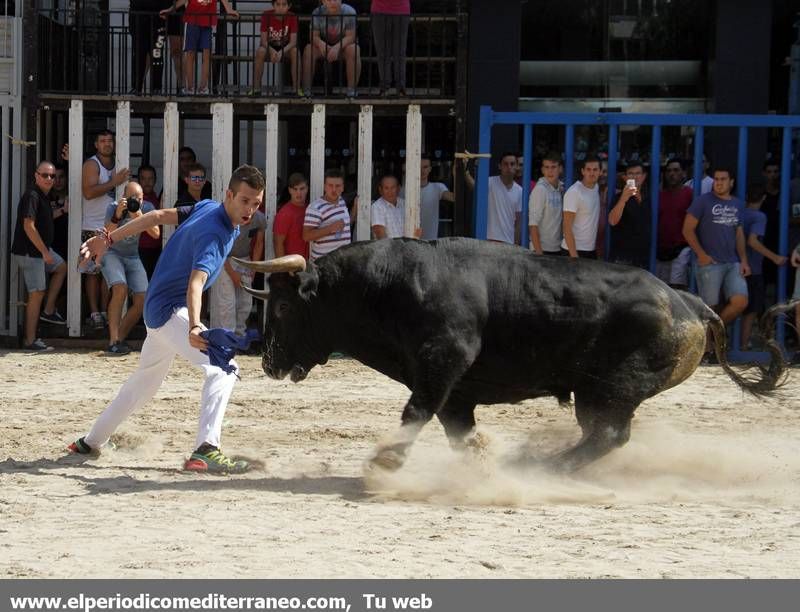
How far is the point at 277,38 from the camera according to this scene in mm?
14586

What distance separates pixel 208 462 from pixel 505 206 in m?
6.06

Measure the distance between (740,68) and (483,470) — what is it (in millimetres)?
9556

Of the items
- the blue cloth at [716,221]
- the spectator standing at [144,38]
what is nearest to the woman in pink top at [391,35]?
the spectator standing at [144,38]

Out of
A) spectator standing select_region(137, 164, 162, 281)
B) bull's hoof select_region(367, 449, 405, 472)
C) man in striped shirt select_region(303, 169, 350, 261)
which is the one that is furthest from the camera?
spectator standing select_region(137, 164, 162, 281)

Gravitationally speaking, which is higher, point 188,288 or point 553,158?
point 553,158

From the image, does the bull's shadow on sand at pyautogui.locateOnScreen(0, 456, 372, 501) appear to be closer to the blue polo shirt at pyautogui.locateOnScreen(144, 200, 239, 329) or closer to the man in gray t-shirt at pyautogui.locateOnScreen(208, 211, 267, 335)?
the blue polo shirt at pyautogui.locateOnScreen(144, 200, 239, 329)

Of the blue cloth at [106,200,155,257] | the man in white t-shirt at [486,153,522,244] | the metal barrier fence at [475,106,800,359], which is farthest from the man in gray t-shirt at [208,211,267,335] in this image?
the metal barrier fence at [475,106,800,359]

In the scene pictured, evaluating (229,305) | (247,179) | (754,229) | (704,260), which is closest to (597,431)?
(247,179)

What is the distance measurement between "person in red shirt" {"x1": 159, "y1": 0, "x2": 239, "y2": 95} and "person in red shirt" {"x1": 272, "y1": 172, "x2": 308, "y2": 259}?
5.16 feet

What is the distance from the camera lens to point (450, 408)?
820 centimetres

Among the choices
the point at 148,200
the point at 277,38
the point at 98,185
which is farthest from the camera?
the point at 277,38

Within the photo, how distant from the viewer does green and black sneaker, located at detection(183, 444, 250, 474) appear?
804cm

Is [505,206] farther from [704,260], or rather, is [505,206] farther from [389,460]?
[389,460]

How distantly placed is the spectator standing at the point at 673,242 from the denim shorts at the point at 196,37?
15.0 ft
